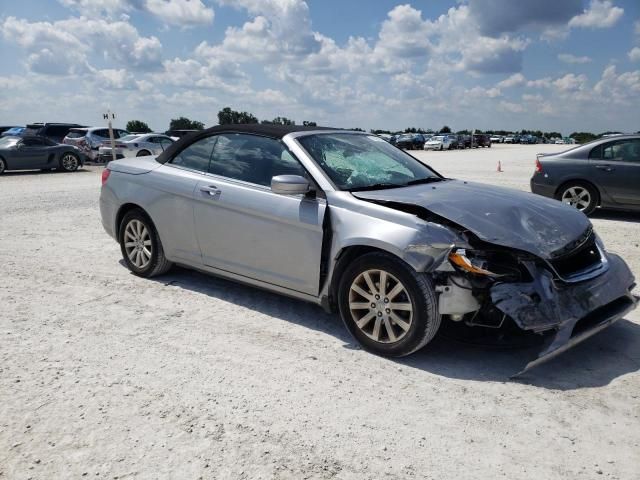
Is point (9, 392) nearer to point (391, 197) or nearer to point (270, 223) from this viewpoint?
point (270, 223)

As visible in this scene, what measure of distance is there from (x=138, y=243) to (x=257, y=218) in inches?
71.4

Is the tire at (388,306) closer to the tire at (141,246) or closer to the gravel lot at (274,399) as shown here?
the gravel lot at (274,399)

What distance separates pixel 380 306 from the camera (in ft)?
12.9

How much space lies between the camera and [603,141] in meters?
10.1

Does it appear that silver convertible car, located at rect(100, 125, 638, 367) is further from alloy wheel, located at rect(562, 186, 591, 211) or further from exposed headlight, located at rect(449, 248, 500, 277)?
alloy wheel, located at rect(562, 186, 591, 211)

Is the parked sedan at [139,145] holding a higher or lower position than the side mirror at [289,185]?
lower

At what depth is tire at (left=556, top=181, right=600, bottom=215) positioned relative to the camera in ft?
32.8

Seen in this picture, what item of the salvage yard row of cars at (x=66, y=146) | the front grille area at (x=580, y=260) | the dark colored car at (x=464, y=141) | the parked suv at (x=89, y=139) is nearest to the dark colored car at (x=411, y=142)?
the dark colored car at (x=464, y=141)

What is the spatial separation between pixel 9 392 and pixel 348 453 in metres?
2.09

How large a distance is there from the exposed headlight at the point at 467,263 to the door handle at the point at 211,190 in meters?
2.19

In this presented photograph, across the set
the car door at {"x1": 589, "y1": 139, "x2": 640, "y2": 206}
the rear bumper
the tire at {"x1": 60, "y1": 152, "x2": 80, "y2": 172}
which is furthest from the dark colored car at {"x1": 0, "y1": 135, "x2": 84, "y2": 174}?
the car door at {"x1": 589, "y1": 139, "x2": 640, "y2": 206}

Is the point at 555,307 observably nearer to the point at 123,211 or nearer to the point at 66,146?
the point at 123,211

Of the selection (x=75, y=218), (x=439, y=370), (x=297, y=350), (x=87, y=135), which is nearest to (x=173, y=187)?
(x=297, y=350)

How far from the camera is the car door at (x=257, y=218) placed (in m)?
4.33
